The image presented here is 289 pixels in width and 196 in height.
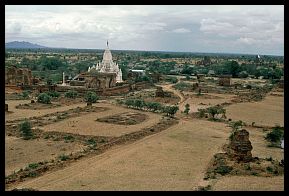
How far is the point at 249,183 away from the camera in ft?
45.0

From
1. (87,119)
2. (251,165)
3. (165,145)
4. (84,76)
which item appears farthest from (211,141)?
(84,76)

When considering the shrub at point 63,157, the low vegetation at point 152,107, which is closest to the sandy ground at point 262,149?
the low vegetation at point 152,107

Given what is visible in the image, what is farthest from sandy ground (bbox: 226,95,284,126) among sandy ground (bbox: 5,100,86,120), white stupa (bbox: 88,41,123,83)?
white stupa (bbox: 88,41,123,83)

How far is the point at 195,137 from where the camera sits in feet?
72.1

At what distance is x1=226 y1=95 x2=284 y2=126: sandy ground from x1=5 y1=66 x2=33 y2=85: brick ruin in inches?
932

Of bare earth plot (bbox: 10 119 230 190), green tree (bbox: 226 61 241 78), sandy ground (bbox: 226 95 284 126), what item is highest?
green tree (bbox: 226 61 241 78)

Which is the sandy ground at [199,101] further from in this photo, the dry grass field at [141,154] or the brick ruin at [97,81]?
the brick ruin at [97,81]

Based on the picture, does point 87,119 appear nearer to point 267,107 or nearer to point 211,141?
point 211,141

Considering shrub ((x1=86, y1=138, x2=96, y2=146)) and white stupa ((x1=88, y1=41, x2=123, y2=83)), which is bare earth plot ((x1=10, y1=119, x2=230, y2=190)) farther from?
white stupa ((x1=88, y1=41, x2=123, y2=83))

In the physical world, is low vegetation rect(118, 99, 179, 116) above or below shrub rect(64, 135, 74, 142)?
above

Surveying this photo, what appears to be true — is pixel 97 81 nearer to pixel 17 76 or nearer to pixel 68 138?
pixel 17 76

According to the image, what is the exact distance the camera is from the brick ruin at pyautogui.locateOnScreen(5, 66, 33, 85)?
1784 inches

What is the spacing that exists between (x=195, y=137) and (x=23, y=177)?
10.7 meters

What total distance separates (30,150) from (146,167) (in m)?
5.85
